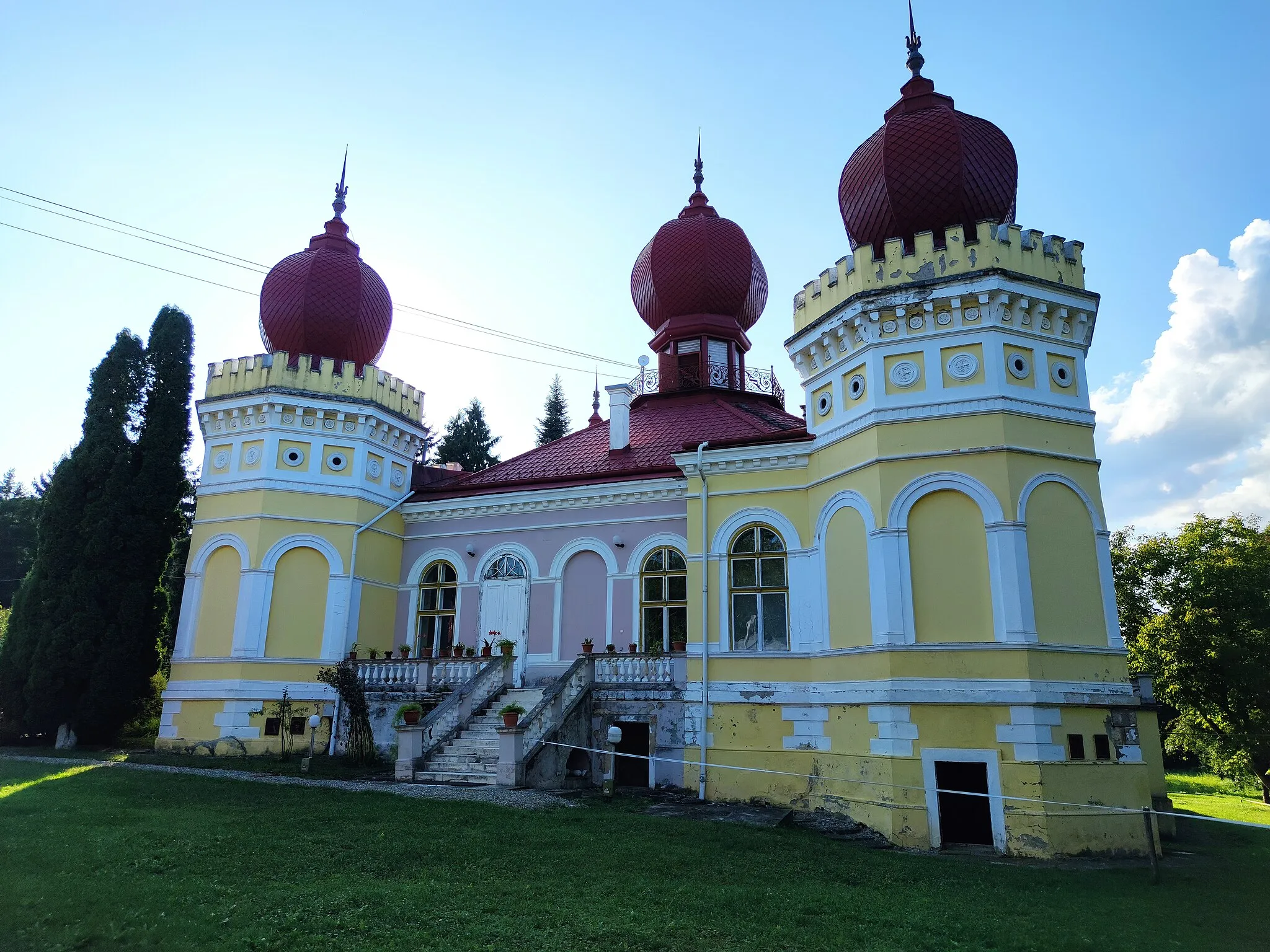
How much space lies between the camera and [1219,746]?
26828mm

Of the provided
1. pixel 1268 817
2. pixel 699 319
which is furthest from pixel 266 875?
pixel 1268 817

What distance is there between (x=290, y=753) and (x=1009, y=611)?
14098 millimetres

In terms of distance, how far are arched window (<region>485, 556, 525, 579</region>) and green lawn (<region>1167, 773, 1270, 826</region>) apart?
14025mm

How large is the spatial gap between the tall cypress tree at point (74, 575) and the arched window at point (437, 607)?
665 cm

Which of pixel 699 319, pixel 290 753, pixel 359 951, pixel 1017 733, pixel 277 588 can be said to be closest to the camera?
pixel 359 951

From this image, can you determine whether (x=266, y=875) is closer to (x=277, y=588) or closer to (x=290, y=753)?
(x=290, y=753)

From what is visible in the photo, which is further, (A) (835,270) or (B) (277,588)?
(B) (277,588)

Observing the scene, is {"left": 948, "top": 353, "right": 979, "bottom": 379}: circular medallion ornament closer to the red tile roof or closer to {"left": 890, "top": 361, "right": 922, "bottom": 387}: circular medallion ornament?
{"left": 890, "top": 361, "right": 922, "bottom": 387}: circular medallion ornament

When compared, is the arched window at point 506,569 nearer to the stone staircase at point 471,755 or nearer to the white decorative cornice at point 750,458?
the stone staircase at point 471,755

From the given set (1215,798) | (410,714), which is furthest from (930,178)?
(1215,798)

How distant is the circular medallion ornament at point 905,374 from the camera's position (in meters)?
13.7

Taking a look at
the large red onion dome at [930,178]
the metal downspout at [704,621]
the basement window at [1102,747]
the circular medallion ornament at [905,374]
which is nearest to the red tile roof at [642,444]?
the metal downspout at [704,621]

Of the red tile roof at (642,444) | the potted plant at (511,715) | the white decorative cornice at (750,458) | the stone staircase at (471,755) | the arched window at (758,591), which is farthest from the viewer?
the red tile roof at (642,444)

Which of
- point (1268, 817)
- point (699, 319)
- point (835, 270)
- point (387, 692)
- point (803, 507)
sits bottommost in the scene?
point (1268, 817)
